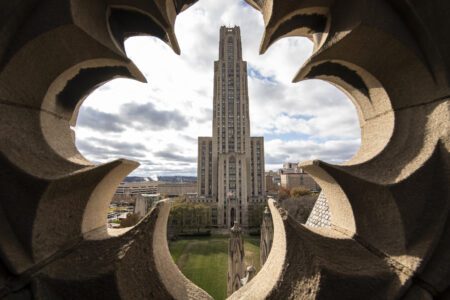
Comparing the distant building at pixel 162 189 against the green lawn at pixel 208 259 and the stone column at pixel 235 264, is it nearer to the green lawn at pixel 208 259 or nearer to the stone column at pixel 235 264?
the green lawn at pixel 208 259

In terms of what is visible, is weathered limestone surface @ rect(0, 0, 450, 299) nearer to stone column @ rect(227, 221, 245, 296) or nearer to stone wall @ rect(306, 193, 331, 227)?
stone wall @ rect(306, 193, 331, 227)

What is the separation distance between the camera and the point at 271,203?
1869 millimetres

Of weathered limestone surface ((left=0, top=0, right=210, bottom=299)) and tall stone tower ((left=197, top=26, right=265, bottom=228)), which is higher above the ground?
tall stone tower ((left=197, top=26, right=265, bottom=228))

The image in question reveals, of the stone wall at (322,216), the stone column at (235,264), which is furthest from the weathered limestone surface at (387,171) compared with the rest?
the stone column at (235,264)

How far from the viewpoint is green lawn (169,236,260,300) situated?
64.7 feet

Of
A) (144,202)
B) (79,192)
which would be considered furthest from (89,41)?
(144,202)

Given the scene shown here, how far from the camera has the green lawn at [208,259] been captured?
19734 millimetres

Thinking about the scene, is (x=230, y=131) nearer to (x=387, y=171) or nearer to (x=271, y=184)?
(x=271, y=184)

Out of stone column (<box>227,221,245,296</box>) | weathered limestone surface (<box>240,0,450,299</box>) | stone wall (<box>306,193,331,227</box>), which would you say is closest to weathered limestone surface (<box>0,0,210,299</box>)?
weathered limestone surface (<box>240,0,450,299</box>)

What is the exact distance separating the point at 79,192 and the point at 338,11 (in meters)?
2.44

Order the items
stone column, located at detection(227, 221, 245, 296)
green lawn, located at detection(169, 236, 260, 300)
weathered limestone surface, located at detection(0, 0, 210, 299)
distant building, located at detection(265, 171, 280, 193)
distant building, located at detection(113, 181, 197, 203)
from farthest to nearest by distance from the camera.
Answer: distant building, located at detection(113, 181, 197, 203), distant building, located at detection(265, 171, 280, 193), green lawn, located at detection(169, 236, 260, 300), stone column, located at detection(227, 221, 245, 296), weathered limestone surface, located at detection(0, 0, 210, 299)

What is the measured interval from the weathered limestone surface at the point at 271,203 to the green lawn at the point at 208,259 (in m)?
18.5

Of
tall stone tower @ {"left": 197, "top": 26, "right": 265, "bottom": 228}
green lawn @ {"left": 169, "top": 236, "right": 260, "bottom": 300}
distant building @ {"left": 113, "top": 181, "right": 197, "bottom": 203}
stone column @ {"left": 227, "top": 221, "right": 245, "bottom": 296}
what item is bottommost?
green lawn @ {"left": 169, "top": 236, "right": 260, "bottom": 300}

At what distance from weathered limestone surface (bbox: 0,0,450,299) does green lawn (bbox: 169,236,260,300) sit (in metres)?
18.5
